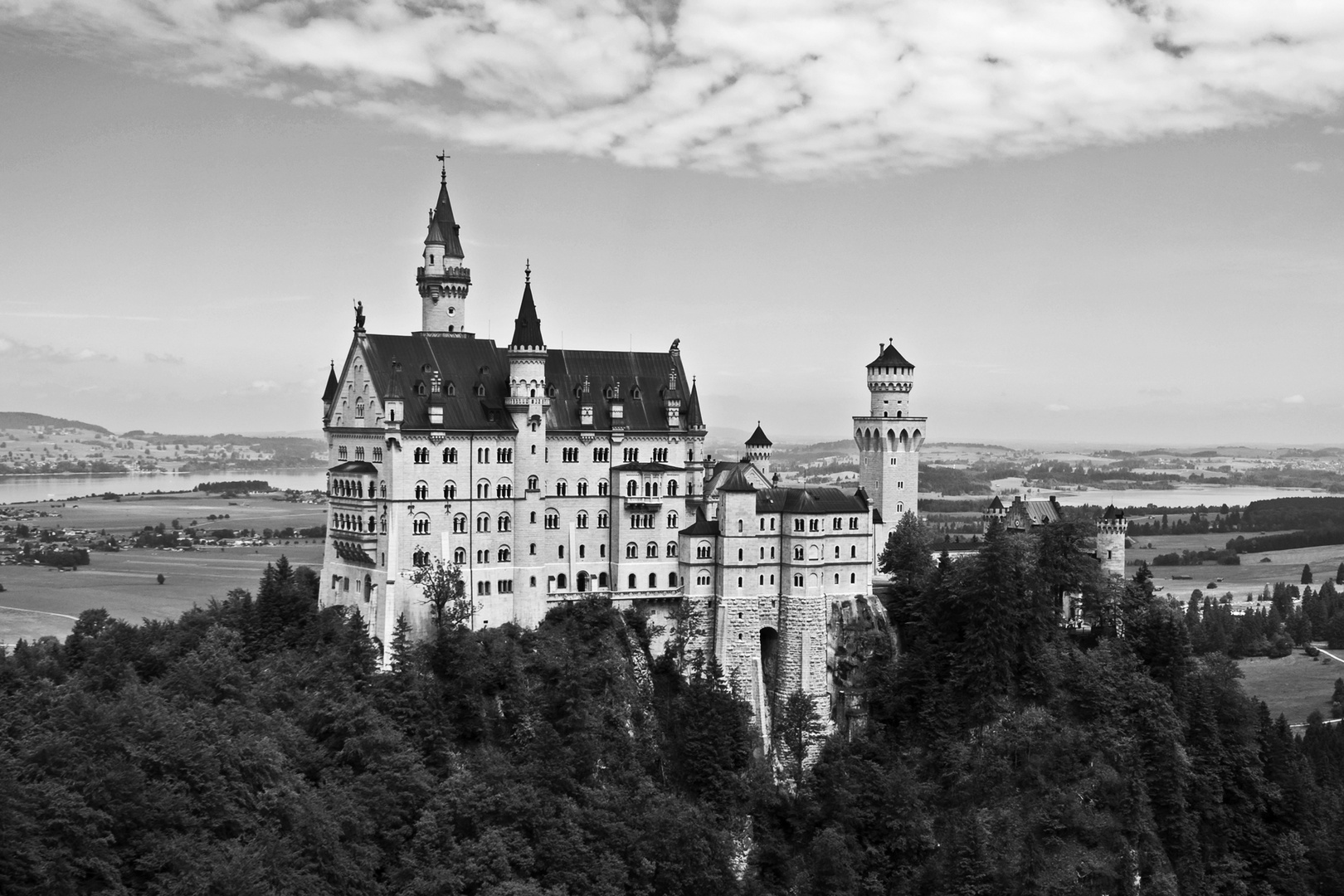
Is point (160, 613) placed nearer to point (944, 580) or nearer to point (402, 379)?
point (402, 379)

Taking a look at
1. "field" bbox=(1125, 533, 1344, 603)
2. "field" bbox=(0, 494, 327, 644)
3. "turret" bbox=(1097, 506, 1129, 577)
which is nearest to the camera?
"turret" bbox=(1097, 506, 1129, 577)

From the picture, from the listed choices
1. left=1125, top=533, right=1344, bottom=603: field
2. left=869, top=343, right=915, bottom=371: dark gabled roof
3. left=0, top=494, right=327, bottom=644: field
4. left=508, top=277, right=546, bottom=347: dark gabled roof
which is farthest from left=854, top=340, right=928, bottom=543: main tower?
left=1125, top=533, right=1344, bottom=603: field

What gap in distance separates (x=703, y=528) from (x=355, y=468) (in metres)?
21.8

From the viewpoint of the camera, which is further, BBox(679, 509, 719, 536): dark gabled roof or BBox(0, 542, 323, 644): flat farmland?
BBox(0, 542, 323, 644): flat farmland

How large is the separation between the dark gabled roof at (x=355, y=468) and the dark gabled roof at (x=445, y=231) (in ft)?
52.3

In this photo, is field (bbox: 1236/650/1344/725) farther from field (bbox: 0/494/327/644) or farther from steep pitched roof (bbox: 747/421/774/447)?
field (bbox: 0/494/327/644)

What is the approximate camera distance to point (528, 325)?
263 ft

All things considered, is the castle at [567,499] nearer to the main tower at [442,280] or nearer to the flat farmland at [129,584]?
the main tower at [442,280]

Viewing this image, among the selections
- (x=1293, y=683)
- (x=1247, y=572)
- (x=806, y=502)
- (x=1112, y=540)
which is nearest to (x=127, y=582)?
(x=806, y=502)

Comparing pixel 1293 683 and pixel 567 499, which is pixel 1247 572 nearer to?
pixel 1293 683

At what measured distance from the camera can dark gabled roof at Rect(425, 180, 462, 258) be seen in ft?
282

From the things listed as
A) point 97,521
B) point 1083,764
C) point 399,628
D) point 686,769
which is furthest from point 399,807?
point 97,521

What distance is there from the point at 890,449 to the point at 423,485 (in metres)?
33.1

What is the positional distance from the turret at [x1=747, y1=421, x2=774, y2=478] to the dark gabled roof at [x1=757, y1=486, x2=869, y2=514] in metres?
4.55
